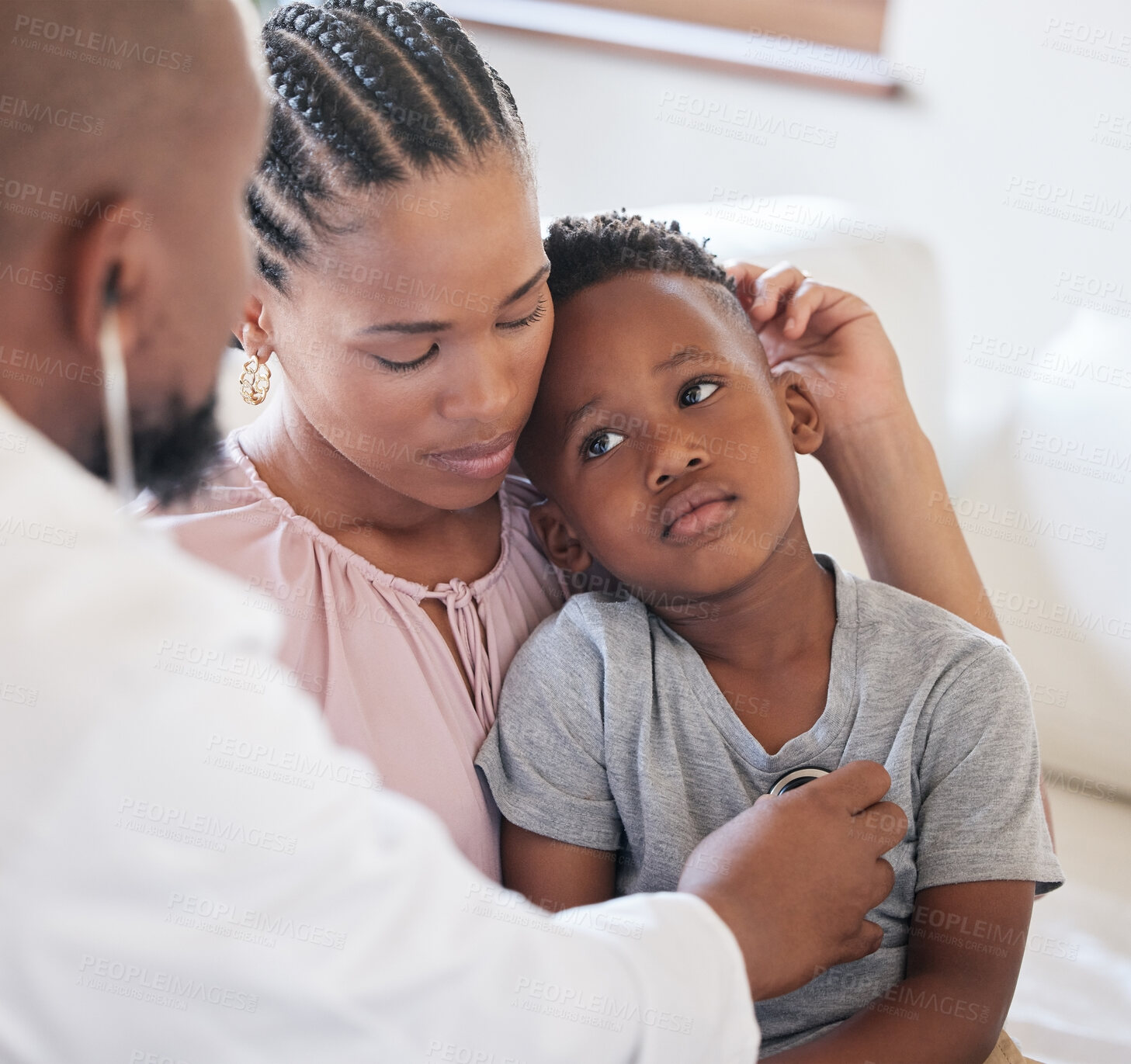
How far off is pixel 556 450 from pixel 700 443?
0.51 ft

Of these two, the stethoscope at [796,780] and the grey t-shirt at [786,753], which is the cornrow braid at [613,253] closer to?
the grey t-shirt at [786,753]

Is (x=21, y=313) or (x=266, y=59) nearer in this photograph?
(x=21, y=313)

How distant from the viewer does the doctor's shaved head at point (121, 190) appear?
66 cm

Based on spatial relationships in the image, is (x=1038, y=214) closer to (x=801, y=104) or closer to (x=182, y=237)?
(x=801, y=104)

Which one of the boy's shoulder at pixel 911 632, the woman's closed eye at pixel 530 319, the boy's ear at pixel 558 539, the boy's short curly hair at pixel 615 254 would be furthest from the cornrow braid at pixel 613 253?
the boy's shoulder at pixel 911 632

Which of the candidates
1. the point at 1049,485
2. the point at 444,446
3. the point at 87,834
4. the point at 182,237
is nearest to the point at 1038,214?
the point at 1049,485

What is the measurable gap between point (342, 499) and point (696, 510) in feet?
1.14

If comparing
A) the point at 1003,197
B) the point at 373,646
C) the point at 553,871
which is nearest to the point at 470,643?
the point at 373,646

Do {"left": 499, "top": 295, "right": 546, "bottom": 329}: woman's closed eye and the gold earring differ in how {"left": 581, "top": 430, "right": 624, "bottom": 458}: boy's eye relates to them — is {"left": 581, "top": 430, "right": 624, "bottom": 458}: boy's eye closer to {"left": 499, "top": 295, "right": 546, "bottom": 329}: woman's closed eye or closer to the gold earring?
{"left": 499, "top": 295, "right": 546, "bottom": 329}: woman's closed eye

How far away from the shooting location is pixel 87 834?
56cm

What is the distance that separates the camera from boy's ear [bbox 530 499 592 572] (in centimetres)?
122

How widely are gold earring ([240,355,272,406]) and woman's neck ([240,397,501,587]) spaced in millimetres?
22

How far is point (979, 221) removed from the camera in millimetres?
2432

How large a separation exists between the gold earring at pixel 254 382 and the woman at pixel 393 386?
17 millimetres
